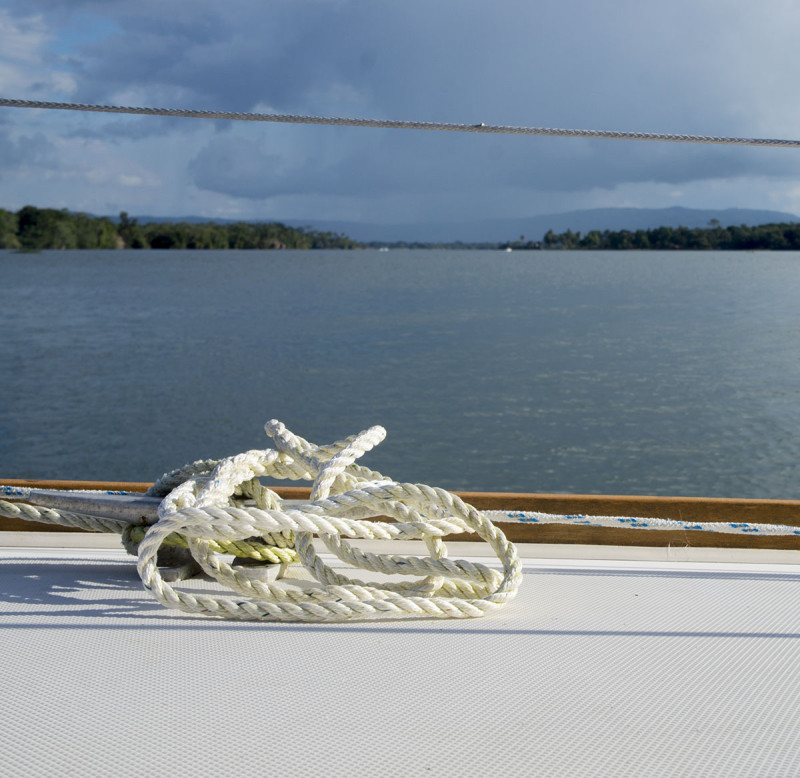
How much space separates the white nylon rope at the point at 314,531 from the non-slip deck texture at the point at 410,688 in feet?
0.12

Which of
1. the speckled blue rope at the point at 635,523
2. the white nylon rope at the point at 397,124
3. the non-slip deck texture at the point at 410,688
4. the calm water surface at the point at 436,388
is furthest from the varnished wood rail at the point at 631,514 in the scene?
the calm water surface at the point at 436,388

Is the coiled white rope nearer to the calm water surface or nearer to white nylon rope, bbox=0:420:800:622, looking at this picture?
white nylon rope, bbox=0:420:800:622

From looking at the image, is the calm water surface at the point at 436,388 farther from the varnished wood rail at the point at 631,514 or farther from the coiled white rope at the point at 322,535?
the coiled white rope at the point at 322,535

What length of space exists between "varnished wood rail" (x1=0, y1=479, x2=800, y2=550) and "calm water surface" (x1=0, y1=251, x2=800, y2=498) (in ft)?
24.6

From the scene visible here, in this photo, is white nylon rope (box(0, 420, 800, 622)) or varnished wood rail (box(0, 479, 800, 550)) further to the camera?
varnished wood rail (box(0, 479, 800, 550))

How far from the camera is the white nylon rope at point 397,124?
1898 mm

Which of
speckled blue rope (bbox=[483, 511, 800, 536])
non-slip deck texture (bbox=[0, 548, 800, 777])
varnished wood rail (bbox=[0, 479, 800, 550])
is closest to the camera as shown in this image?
non-slip deck texture (bbox=[0, 548, 800, 777])

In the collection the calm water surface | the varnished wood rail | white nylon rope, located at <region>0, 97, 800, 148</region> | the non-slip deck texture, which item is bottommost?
the calm water surface

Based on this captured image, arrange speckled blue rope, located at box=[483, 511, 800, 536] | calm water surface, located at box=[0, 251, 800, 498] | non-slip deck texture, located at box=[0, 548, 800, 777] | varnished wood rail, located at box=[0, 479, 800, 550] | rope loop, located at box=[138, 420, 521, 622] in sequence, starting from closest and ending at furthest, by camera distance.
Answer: non-slip deck texture, located at box=[0, 548, 800, 777] < rope loop, located at box=[138, 420, 521, 622] < speckled blue rope, located at box=[483, 511, 800, 536] < varnished wood rail, located at box=[0, 479, 800, 550] < calm water surface, located at box=[0, 251, 800, 498]

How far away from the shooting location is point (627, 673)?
1.13 m

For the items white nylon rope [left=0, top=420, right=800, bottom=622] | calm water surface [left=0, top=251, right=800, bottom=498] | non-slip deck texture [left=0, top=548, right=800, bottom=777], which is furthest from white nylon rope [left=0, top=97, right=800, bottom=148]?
calm water surface [left=0, top=251, right=800, bottom=498]

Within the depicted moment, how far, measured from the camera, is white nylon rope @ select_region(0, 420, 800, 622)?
129cm

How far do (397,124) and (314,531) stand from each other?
3.40 ft

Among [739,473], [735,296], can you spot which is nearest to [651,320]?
[735,296]
